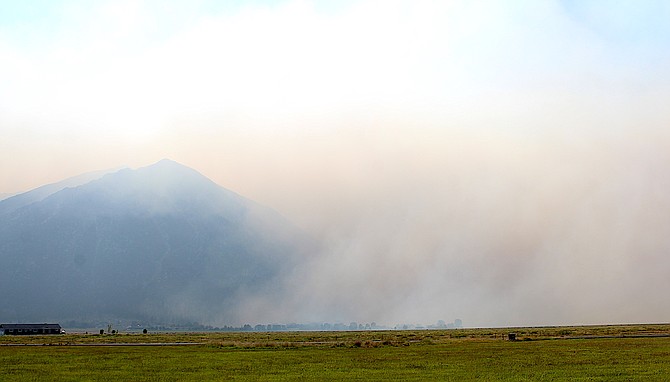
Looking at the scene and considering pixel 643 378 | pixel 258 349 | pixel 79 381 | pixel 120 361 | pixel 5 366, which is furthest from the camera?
pixel 258 349

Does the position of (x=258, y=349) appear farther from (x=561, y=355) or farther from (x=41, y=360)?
(x=561, y=355)

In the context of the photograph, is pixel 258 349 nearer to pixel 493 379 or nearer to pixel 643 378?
pixel 493 379

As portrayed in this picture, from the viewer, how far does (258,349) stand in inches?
3499

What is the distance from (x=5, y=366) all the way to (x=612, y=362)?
54.4 meters

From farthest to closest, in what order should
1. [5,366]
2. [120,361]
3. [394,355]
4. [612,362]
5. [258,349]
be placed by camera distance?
[258,349] < [394,355] < [120,361] < [5,366] < [612,362]

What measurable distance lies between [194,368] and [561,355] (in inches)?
1414

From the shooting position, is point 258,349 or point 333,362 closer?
point 333,362

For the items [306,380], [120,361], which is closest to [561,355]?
[306,380]

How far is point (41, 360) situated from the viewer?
7219cm

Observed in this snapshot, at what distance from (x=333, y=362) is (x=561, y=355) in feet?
76.0

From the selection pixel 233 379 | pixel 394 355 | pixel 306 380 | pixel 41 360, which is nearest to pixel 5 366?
pixel 41 360

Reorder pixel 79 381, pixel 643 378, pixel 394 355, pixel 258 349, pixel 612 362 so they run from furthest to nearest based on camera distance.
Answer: pixel 258 349, pixel 394 355, pixel 612 362, pixel 79 381, pixel 643 378

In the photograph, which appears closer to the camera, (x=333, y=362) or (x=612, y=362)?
(x=612, y=362)

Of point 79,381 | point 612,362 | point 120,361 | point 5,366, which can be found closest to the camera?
point 79,381
